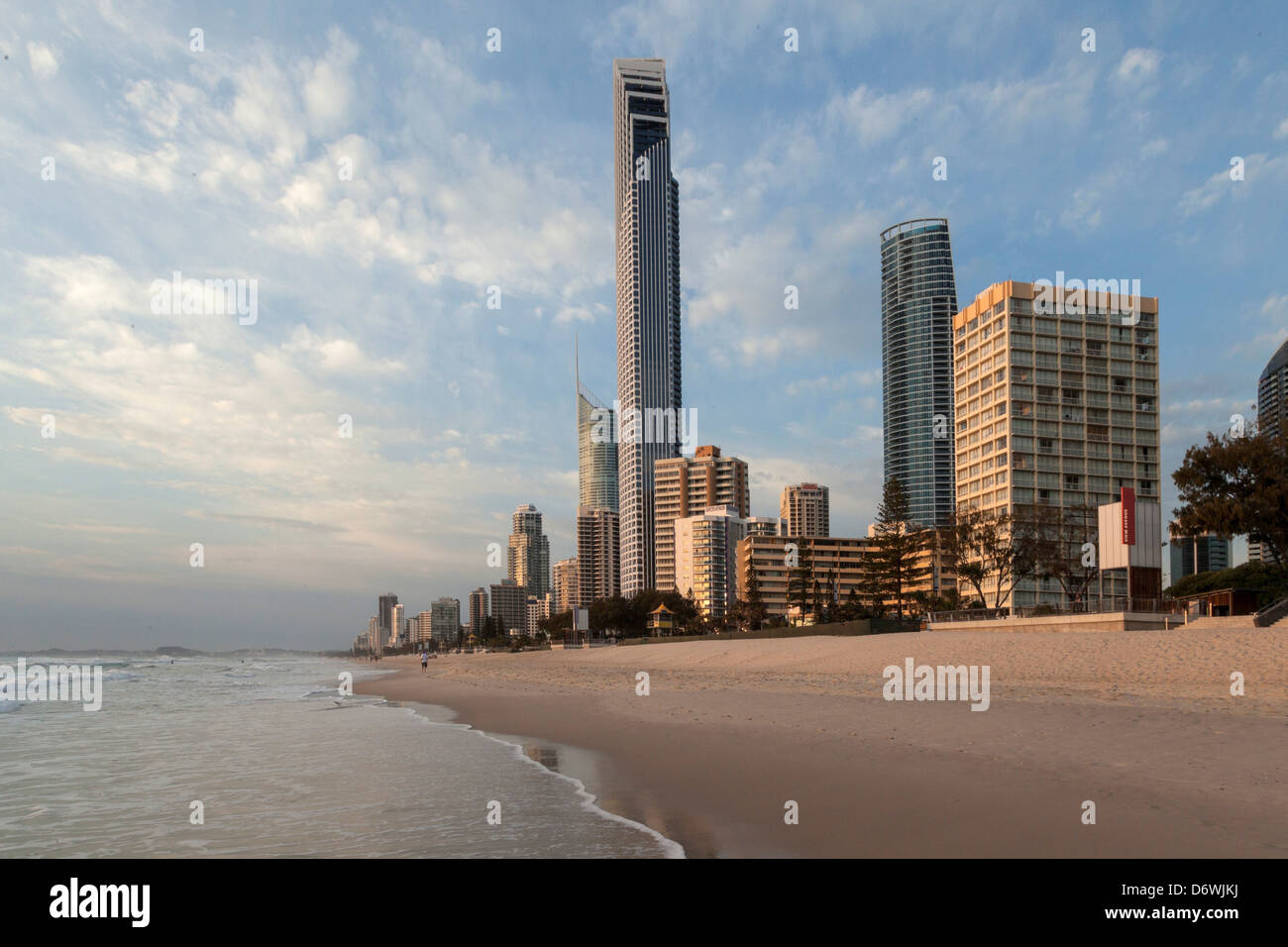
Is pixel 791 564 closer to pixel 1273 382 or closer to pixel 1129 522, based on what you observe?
pixel 1273 382

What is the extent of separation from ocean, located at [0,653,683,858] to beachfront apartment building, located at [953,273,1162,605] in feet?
382

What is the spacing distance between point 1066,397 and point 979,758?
128 meters

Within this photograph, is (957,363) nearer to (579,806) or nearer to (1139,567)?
(1139,567)

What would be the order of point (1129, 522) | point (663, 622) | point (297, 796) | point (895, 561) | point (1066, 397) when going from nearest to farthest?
point (297, 796), point (1129, 522), point (895, 561), point (1066, 397), point (663, 622)

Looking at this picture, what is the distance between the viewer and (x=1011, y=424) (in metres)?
121

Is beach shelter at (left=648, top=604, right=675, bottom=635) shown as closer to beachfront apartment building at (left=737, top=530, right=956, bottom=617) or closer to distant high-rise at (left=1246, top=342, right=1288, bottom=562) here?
beachfront apartment building at (left=737, top=530, right=956, bottom=617)

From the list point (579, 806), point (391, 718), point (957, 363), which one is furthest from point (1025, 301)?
point (579, 806)

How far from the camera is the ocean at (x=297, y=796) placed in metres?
8.97

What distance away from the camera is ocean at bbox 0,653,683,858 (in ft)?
29.4

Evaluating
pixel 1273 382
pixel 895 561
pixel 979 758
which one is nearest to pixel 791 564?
pixel 895 561

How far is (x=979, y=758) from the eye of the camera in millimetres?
11938

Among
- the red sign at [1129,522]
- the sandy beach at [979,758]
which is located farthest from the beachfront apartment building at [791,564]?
the sandy beach at [979,758]

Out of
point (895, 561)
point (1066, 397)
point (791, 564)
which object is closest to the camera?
point (895, 561)
